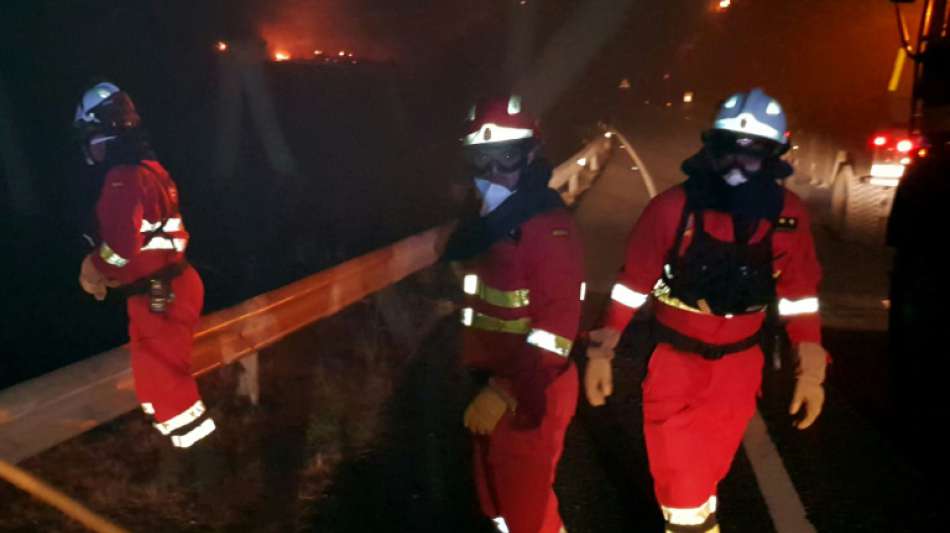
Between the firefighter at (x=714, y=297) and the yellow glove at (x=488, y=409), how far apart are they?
479 millimetres

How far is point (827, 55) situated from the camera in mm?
19891

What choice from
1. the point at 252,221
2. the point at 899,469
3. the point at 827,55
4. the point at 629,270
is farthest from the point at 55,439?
the point at 827,55

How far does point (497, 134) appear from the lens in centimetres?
362

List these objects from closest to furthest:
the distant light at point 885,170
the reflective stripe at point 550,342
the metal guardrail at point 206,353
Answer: the reflective stripe at point 550,342 → the metal guardrail at point 206,353 → the distant light at point 885,170

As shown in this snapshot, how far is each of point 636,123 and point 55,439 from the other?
2024 inches

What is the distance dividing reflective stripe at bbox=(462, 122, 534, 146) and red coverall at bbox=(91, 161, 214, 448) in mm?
1838

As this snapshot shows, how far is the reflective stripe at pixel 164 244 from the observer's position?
187 inches

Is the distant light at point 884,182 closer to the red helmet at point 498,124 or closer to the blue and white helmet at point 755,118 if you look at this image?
the blue and white helmet at point 755,118

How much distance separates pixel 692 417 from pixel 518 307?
32.1 inches

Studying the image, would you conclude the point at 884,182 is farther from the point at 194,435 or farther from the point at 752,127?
the point at 194,435

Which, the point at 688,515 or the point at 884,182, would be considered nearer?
the point at 688,515

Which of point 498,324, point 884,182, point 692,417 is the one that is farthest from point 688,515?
point 884,182

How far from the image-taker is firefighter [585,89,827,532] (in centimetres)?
370

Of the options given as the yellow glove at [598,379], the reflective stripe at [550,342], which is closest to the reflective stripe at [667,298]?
the yellow glove at [598,379]
